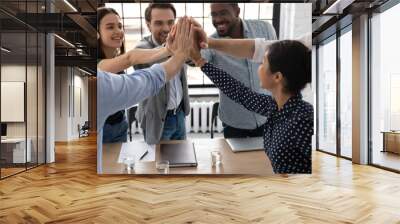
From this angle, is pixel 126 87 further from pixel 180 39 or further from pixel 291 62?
pixel 291 62

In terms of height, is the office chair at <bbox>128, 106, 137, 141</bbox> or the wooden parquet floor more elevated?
the office chair at <bbox>128, 106, 137, 141</bbox>

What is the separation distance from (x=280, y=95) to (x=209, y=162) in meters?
1.32

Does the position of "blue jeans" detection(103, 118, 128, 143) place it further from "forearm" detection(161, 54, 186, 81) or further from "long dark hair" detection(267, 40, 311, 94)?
"long dark hair" detection(267, 40, 311, 94)

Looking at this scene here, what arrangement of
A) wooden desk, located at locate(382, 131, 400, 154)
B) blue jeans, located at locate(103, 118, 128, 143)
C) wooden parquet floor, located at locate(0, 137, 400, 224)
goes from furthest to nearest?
wooden desk, located at locate(382, 131, 400, 154), blue jeans, located at locate(103, 118, 128, 143), wooden parquet floor, located at locate(0, 137, 400, 224)

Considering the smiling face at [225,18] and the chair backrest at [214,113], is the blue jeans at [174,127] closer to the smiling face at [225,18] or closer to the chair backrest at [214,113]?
the chair backrest at [214,113]

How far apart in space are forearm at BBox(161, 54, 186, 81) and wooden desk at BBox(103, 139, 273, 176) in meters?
0.96

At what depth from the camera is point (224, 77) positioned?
5.38 m

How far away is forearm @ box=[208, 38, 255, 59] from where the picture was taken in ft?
17.6

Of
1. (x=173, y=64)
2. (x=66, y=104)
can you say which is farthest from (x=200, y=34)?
(x=66, y=104)

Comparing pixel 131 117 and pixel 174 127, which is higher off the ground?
pixel 131 117

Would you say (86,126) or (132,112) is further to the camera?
(86,126)

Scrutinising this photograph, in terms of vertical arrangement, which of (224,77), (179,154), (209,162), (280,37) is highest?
(280,37)

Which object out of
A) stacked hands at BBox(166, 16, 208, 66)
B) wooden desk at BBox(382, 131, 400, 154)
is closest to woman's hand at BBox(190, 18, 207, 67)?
stacked hands at BBox(166, 16, 208, 66)

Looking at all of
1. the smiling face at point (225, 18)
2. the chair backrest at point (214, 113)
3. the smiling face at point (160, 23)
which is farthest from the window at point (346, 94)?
the smiling face at point (160, 23)
